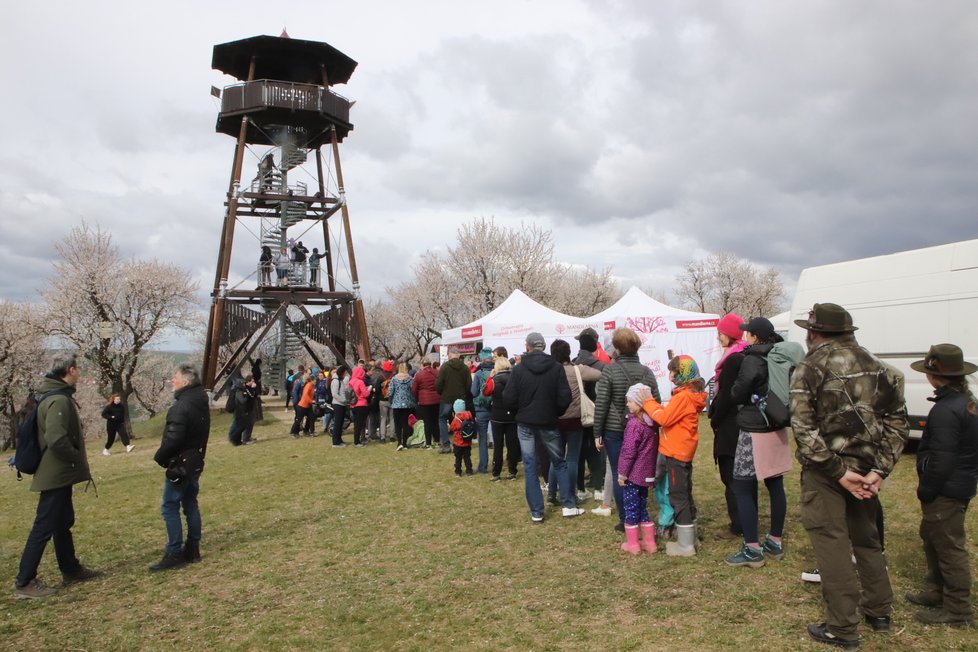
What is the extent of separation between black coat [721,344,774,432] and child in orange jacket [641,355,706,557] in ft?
1.25

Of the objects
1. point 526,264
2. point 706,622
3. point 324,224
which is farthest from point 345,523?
point 526,264

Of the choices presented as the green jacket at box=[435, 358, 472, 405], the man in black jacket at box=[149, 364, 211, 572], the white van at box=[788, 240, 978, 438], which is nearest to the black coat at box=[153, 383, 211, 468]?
the man in black jacket at box=[149, 364, 211, 572]

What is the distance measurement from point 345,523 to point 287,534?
632mm

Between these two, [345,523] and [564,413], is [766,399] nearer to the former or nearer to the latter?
[564,413]

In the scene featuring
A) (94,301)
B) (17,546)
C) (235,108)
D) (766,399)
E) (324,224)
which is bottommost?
(17,546)

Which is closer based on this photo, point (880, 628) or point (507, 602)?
point (880, 628)

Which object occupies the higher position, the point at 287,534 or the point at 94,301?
the point at 94,301

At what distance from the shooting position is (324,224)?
26.7m

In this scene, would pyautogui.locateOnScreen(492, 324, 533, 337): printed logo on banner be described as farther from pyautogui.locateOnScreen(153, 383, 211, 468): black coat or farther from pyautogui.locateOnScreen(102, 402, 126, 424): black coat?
pyautogui.locateOnScreen(153, 383, 211, 468): black coat

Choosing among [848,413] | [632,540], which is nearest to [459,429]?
[632,540]

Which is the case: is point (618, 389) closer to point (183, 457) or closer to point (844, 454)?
point (844, 454)

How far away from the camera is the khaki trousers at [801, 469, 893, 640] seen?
3598 millimetres

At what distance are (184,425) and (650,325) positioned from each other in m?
13.2

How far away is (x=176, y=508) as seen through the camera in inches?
227
